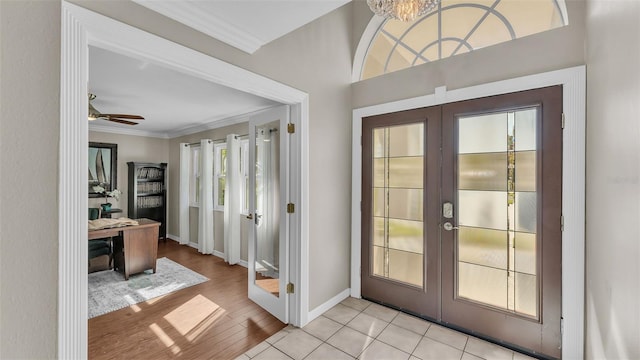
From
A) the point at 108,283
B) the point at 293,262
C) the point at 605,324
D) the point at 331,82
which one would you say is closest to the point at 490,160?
the point at 605,324

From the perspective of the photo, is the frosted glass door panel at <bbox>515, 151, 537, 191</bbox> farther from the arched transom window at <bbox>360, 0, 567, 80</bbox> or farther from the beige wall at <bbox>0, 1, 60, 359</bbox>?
the beige wall at <bbox>0, 1, 60, 359</bbox>

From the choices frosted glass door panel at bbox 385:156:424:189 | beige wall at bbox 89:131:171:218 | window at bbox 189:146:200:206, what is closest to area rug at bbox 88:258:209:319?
window at bbox 189:146:200:206

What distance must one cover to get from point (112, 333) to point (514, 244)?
3609 mm

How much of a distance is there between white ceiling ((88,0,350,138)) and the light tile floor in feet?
7.56

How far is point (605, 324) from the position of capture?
117 centimetres

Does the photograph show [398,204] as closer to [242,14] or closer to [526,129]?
[526,129]

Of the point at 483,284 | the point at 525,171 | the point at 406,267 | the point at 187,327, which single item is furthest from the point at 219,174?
the point at 525,171

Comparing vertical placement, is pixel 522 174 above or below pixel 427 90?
below

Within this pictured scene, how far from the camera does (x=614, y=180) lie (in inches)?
41.2

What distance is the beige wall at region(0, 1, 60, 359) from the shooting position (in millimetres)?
1041

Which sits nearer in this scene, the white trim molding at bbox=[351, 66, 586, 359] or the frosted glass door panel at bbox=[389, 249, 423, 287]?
the white trim molding at bbox=[351, 66, 586, 359]

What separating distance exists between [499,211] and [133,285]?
4313 millimetres

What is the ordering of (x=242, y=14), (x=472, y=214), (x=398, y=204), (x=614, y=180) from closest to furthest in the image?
(x=614, y=180) → (x=242, y=14) → (x=472, y=214) → (x=398, y=204)

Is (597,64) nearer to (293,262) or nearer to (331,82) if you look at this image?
(331,82)
